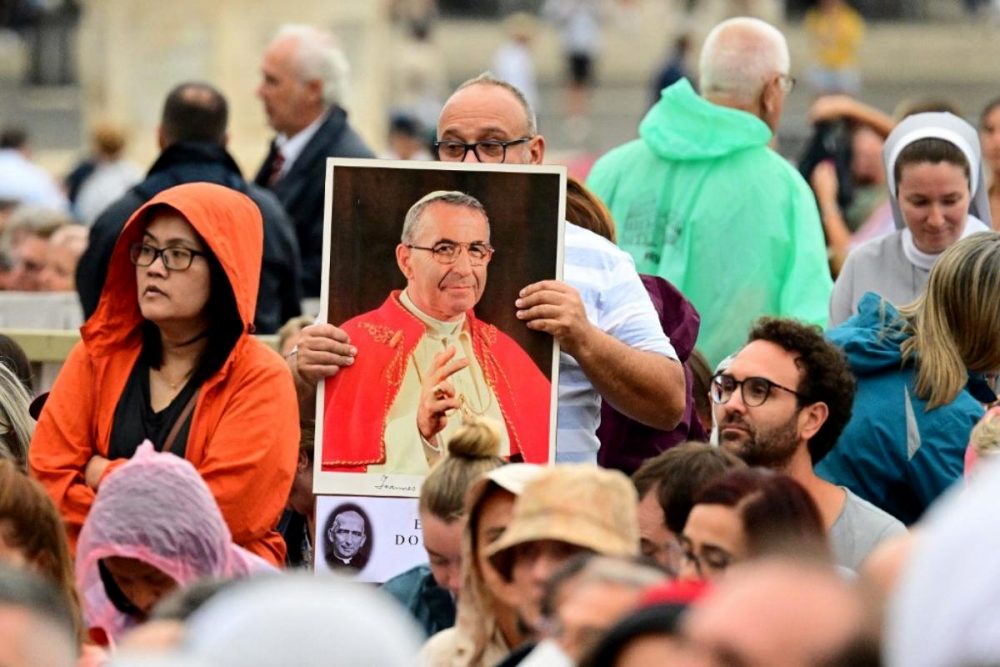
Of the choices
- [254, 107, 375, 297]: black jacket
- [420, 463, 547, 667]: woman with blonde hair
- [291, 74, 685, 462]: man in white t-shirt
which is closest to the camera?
[420, 463, 547, 667]: woman with blonde hair

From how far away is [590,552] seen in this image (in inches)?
187

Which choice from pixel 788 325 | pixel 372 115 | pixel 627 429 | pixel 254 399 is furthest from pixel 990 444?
pixel 372 115

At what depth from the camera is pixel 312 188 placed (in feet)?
33.6

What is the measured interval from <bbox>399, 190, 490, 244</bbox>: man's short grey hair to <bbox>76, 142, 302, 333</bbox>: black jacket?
9.53ft

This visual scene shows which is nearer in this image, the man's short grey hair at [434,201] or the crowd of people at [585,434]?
the crowd of people at [585,434]

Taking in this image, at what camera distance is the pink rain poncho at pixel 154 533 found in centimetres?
530

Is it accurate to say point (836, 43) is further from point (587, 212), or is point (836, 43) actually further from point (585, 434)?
point (585, 434)

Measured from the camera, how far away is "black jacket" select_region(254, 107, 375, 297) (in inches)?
401

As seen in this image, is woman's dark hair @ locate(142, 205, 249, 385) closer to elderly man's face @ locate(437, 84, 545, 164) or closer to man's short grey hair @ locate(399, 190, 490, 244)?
man's short grey hair @ locate(399, 190, 490, 244)

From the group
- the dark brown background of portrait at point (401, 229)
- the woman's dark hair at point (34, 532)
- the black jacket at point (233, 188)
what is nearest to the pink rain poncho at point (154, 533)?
the woman's dark hair at point (34, 532)

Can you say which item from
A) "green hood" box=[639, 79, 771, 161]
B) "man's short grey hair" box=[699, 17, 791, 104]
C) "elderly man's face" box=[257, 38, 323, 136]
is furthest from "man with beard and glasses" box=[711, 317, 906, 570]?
"elderly man's face" box=[257, 38, 323, 136]

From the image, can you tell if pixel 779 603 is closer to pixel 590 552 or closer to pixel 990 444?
pixel 590 552

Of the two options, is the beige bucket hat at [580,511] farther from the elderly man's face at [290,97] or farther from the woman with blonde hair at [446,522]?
the elderly man's face at [290,97]

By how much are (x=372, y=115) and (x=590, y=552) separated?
21.8 metres
